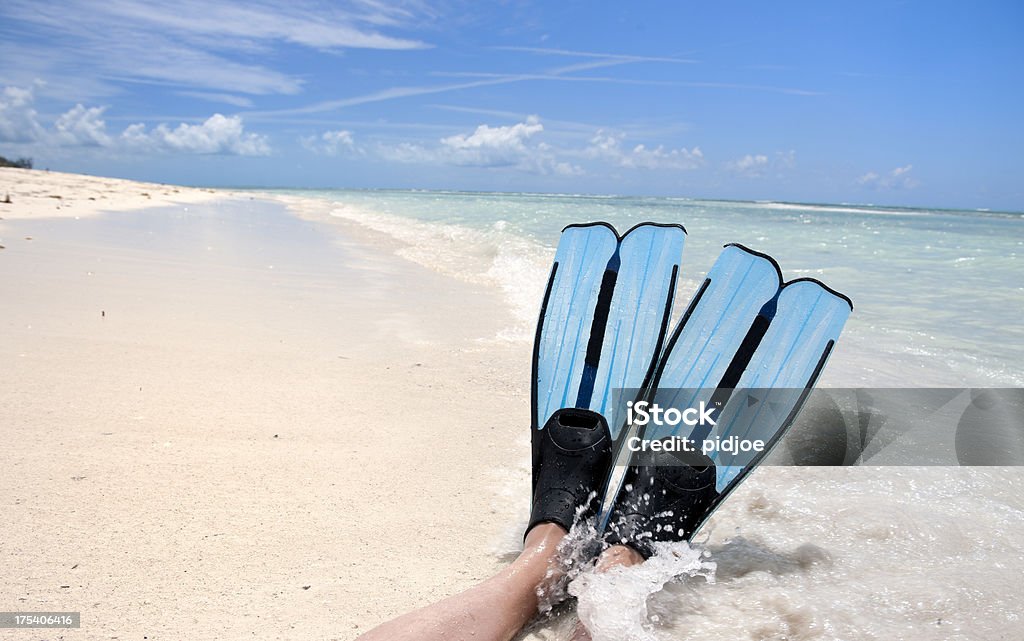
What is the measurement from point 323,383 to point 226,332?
97cm

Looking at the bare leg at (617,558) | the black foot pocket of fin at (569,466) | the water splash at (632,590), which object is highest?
the black foot pocket of fin at (569,466)

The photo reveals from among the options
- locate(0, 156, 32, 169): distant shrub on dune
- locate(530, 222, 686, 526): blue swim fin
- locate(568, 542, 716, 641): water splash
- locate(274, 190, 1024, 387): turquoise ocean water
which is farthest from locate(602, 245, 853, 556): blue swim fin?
locate(0, 156, 32, 169): distant shrub on dune

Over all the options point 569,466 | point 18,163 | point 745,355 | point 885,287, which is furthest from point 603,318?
point 18,163

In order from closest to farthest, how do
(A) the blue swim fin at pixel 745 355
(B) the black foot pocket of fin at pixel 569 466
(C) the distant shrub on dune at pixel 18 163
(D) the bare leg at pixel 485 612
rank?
(D) the bare leg at pixel 485 612, (B) the black foot pocket of fin at pixel 569 466, (A) the blue swim fin at pixel 745 355, (C) the distant shrub on dune at pixel 18 163

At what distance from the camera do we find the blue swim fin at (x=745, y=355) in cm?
202

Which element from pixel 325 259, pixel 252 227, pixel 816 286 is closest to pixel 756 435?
pixel 816 286

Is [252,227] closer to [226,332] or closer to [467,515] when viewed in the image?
[226,332]

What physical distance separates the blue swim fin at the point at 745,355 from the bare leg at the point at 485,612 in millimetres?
566

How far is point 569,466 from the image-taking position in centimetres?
177

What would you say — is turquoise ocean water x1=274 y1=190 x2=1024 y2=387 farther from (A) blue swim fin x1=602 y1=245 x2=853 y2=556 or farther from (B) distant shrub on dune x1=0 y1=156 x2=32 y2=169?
(B) distant shrub on dune x1=0 y1=156 x2=32 y2=169

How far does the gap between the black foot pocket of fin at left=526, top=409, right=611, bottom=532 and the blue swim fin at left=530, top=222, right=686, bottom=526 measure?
0.12m

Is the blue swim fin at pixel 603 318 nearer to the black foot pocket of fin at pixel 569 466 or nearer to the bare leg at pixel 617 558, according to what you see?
the black foot pocket of fin at pixel 569 466

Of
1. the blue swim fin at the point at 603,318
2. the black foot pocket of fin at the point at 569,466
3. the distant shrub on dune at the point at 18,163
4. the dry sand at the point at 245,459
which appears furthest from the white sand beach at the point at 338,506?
the distant shrub on dune at the point at 18,163

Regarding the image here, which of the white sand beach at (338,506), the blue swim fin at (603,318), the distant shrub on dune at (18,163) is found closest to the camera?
the white sand beach at (338,506)
